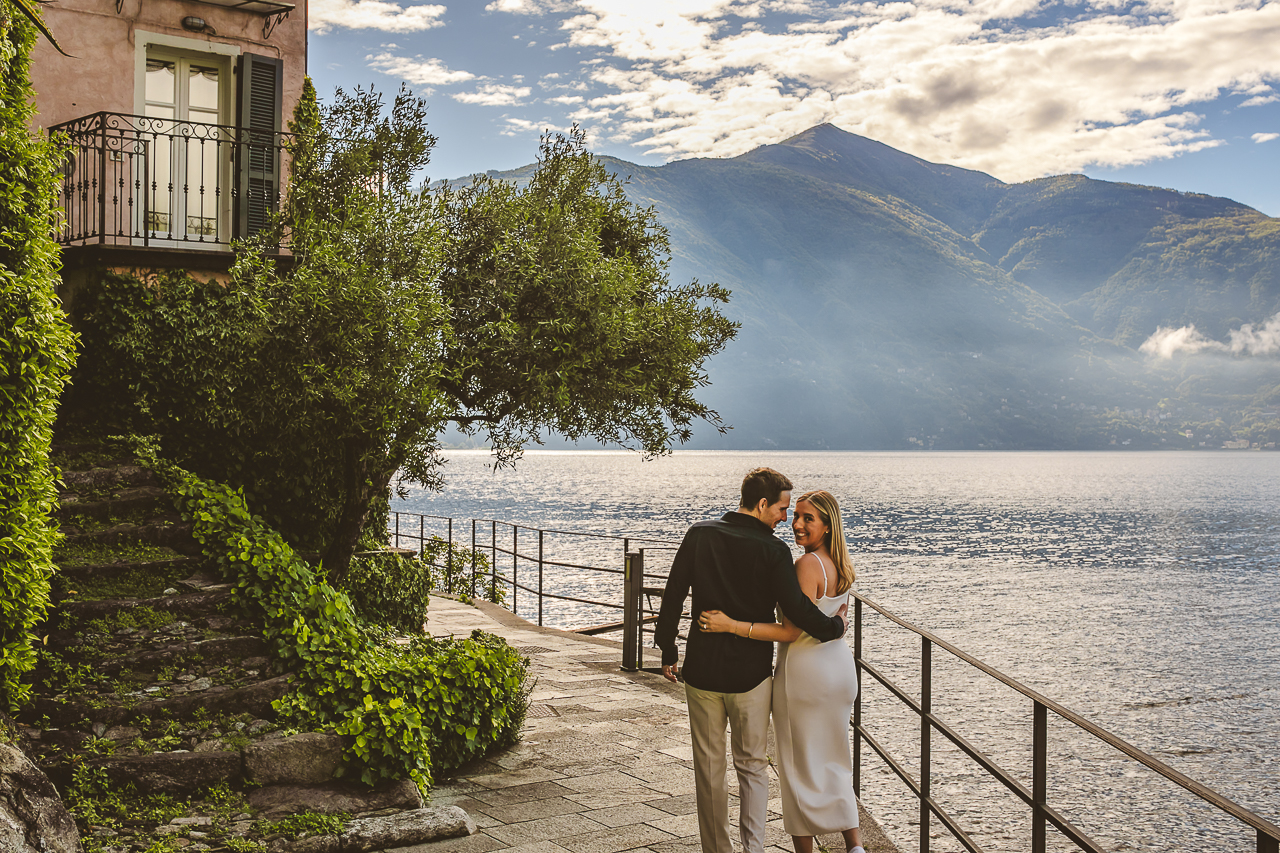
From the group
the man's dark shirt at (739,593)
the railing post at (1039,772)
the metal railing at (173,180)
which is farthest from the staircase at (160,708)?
the metal railing at (173,180)

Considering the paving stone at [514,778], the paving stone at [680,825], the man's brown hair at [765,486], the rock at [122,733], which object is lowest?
the paving stone at [514,778]

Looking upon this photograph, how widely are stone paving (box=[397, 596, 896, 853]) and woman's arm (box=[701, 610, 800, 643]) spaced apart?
159 cm

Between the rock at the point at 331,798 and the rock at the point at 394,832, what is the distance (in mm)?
181

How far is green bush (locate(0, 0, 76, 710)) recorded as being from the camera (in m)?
4.89

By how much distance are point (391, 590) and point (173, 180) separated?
17.2 ft

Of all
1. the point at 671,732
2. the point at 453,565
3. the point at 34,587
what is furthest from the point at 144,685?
the point at 453,565

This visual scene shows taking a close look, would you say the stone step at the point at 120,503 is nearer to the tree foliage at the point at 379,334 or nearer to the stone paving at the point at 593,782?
the tree foliage at the point at 379,334

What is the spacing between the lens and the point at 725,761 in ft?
14.2

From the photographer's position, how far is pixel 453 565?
17656mm

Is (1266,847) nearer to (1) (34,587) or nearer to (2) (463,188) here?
(1) (34,587)

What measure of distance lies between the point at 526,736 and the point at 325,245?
4.15 m

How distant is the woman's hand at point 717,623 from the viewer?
418 cm

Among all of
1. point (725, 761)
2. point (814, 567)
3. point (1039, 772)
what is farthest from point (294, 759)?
point (1039, 772)

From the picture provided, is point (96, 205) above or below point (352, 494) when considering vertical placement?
above
